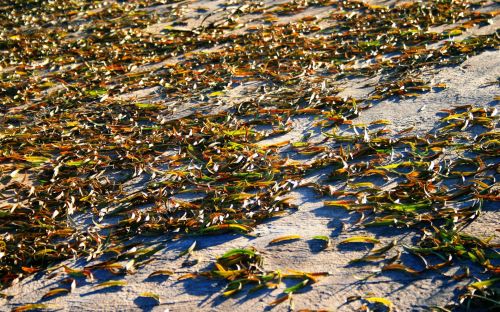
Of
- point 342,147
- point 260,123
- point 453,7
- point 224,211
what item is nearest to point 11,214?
point 224,211

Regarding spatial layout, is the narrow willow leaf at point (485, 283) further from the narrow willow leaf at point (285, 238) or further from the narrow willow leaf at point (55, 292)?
the narrow willow leaf at point (55, 292)

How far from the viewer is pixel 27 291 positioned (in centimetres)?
263

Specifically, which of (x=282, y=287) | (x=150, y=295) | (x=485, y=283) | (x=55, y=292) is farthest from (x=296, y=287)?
(x=55, y=292)

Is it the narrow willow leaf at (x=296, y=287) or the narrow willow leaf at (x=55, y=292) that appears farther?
the narrow willow leaf at (x=55, y=292)

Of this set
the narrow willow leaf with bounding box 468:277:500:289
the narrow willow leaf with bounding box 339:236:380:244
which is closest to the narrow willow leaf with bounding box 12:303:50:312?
the narrow willow leaf with bounding box 339:236:380:244

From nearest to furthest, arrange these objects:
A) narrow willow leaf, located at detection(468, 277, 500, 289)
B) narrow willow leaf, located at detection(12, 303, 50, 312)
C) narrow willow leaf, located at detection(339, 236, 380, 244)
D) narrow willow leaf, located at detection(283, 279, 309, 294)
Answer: narrow willow leaf, located at detection(468, 277, 500, 289) < narrow willow leaf, located at detection(283, 279, 309, 294) < narrow willow leaf, located at detection(12, 303, 50, 312) < narrow willow leaf, located at detection(339, 236, 380, 244)

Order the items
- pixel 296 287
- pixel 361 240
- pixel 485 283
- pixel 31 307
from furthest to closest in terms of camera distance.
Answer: pixel 361 240
pixel 31 307
pixel 296 287
pixel 485 283

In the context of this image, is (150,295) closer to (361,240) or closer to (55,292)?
(55,292)

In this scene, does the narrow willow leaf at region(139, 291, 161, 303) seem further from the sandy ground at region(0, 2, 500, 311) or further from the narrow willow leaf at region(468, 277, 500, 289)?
the narrow willow leaf at region(468, 277, 500, 289)

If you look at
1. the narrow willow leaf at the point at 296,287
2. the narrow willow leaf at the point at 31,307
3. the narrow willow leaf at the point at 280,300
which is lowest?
the narrow willow leaf at the point at 280,300

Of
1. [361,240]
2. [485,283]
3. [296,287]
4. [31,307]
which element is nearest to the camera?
[485,283]

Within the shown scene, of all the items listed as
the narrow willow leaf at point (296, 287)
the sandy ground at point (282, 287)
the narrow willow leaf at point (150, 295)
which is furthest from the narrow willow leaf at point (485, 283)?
the narrow willow leaf at point (150, 295)

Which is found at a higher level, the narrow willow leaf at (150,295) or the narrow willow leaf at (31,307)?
the narrow willow leaf at (31,307)

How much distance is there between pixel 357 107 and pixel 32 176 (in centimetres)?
212
